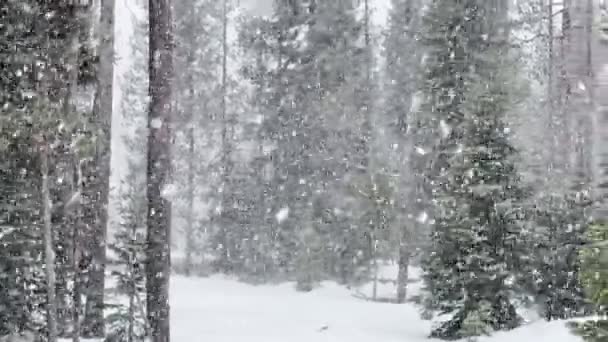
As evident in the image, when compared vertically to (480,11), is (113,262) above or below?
below

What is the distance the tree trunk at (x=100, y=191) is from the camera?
1430 centimetres

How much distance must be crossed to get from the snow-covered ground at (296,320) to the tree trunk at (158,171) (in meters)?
2.61

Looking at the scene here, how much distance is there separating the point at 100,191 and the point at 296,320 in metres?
5.96

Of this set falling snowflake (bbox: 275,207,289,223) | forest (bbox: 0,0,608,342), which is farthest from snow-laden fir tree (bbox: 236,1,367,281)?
forest (bbox: 0,0,608,342)

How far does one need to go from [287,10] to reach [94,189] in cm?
2034

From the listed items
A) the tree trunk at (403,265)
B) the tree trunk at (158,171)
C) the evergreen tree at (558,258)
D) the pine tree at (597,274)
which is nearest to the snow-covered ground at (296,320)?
the evergreen tree at (558,258)

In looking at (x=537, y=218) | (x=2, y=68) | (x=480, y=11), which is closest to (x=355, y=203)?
(x=480, y=11)

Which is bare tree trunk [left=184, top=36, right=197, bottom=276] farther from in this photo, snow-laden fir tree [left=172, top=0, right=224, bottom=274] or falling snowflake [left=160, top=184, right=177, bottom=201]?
falling snowflake [left=160, top=184, right=177, bottom=201]

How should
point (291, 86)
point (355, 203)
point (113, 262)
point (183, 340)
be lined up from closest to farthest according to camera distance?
point (113, 262)
point (183, 340)
point (355, 203)
point (291, 86)

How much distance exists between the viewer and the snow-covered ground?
1413 centimetres

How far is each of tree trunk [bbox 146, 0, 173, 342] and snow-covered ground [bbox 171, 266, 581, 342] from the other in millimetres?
2614

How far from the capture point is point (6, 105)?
11.3m

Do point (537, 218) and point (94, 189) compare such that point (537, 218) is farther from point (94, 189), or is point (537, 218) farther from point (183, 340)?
point (94, 189)

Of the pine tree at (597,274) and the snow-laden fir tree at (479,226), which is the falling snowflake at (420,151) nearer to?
the snow-laden fir tree at (479,226)
